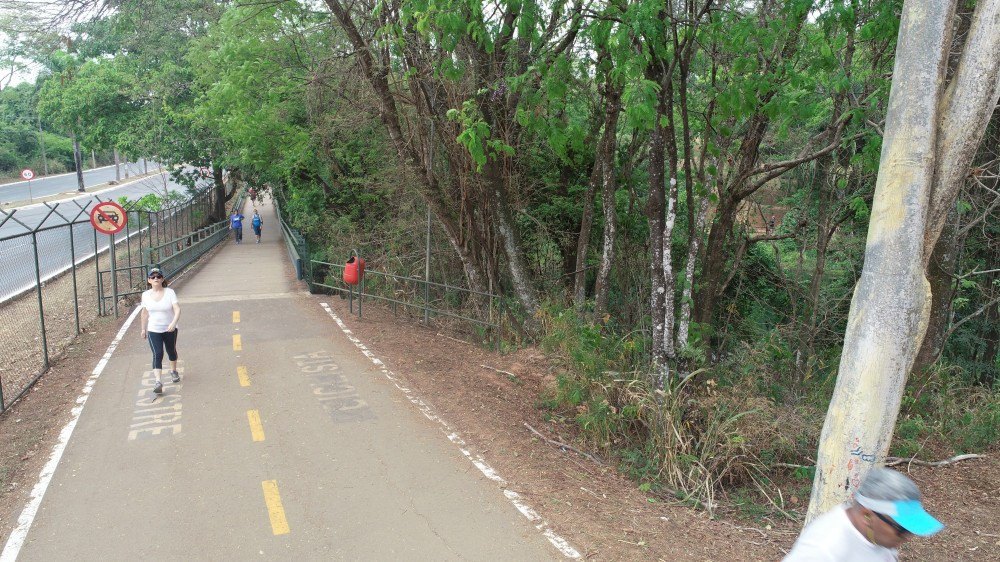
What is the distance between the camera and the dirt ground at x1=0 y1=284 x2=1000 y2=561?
19.2 feet

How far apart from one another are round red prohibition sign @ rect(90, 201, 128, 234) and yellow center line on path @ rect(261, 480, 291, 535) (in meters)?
8.98

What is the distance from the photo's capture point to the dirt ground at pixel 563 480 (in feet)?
19.2

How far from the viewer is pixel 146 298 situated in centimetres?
959

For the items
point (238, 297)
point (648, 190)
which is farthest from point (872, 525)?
point (238, 297)

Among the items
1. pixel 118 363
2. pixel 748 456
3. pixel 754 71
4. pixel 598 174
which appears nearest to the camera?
pixel 748 456

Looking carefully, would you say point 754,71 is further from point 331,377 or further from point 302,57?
point 302,57

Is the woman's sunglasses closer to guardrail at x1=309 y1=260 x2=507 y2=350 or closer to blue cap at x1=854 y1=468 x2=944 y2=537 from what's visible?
blue cap at x1=854 y1=468 x2=944 y2=537

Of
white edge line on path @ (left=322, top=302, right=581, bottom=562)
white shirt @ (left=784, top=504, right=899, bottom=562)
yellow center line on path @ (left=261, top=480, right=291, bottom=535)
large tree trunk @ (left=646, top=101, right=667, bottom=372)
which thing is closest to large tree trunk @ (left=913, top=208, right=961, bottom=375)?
large tree trunk @ (left=646, top=101, right=667, bottom=372)

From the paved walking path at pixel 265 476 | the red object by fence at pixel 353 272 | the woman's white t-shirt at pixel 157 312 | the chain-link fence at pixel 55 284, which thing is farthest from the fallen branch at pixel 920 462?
the chain-link fence at pixel 55 284

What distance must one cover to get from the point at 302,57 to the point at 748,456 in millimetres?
13775

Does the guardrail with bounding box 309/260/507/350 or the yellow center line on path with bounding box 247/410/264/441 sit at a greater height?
the guardrail with bounding box 309/260/507/350

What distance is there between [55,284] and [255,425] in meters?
13.2

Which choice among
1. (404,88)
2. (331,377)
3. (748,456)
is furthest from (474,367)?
(404,88)

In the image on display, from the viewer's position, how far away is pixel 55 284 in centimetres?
1820
